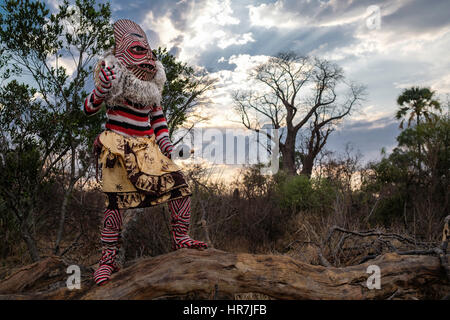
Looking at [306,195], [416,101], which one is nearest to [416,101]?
[416,101]

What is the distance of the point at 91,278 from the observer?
2842 millimetres

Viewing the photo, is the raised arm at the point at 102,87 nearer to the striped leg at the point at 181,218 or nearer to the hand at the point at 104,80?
the hand at the point at 104,80

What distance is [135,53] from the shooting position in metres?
2.97

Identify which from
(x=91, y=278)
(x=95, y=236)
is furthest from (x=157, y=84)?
(x=95, y=236)

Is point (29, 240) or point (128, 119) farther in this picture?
point (29, 240)

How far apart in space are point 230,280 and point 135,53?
83.1 inches

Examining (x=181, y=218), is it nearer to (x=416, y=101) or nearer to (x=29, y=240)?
(x=29, y=240)

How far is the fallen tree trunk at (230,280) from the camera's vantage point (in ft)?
8.41

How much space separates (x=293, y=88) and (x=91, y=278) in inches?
769

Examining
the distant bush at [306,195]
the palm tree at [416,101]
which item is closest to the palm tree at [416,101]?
the palm tree at [416,101]

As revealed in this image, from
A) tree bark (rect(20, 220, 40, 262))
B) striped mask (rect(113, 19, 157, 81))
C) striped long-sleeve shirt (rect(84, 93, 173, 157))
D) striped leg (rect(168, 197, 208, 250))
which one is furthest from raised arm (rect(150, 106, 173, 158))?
tree bark (rect(20, 220, 40, 262))

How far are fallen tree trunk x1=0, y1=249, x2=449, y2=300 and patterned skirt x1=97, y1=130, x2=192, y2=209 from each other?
0.50 metres

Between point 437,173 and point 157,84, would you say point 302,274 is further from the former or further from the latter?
point 437,173
